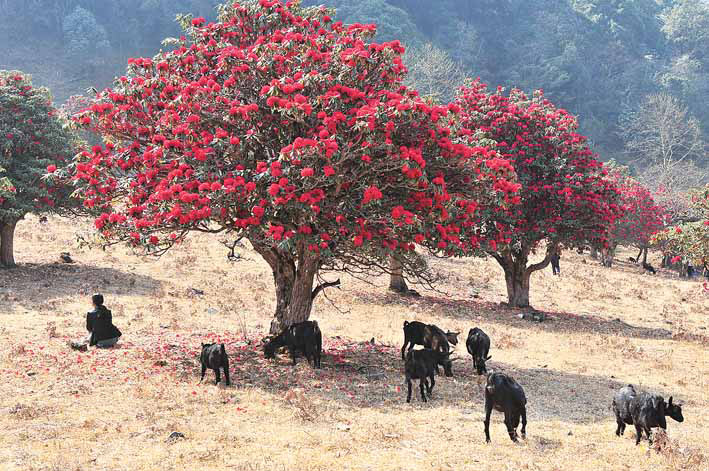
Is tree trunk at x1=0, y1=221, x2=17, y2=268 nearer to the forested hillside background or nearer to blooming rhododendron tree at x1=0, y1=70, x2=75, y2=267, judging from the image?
blooming rhododendron tree at x1=0, y1=70, x2=75, y2=267

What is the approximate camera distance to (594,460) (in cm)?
827

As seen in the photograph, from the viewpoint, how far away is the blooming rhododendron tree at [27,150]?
2275cm

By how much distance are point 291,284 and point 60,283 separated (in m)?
12.3

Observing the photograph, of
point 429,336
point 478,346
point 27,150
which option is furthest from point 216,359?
point 27,150

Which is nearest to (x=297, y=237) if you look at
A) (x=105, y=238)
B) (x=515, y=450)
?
(x=105, y=238)

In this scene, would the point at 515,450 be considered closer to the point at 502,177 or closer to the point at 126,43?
the point at 502,177

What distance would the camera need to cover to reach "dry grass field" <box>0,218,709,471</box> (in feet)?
26.8

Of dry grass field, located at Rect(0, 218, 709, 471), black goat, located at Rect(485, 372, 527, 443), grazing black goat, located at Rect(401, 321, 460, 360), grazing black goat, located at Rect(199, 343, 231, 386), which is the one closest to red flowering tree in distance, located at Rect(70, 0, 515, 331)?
grazing black goat, located at Rect(401, 321, 460, 360)

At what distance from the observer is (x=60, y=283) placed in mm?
22188

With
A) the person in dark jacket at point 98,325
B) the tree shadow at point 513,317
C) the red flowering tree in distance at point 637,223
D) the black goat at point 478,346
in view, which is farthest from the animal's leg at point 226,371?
the red flowering tree in distance at point 637,223

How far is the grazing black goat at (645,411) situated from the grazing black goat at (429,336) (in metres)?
4.57

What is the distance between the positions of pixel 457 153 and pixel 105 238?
7447 mm

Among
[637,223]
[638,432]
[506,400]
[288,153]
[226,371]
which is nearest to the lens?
[506,400]

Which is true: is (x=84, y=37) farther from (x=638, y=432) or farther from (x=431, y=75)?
(x=638, y=432)
